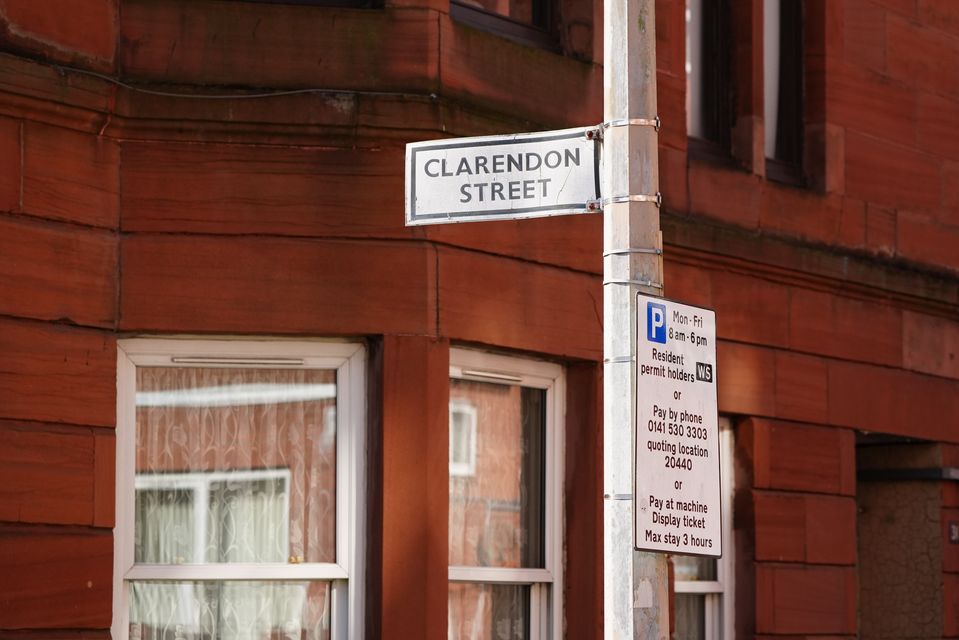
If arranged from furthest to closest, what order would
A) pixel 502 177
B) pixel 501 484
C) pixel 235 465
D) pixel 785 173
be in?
pixel 785 173 → pixel 501 484 → pixel 235 465 → pixel 502 177

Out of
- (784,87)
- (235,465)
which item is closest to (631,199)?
(235,465)

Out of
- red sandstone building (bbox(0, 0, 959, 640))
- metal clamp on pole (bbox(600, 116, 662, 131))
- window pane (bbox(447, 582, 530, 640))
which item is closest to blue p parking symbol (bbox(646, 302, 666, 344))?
metal clamp on pole (bbox(600, 116, 662, 131))

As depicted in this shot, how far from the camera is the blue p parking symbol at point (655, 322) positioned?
21.2 feet

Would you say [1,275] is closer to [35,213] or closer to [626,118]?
[35,213]

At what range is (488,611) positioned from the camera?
1000 centimetres

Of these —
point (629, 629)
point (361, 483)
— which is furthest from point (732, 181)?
point (629, 629)

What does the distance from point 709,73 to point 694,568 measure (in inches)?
129

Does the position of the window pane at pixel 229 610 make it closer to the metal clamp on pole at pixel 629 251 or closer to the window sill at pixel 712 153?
the metal clamp on pole at pixel 629 251

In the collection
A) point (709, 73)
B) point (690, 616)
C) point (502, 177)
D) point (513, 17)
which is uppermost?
point (709, 73)

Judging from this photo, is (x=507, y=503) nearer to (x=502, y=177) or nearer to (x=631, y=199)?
(x=502, y=177)

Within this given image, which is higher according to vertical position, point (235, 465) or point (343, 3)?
point (343, 3)

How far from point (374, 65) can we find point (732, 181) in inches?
122

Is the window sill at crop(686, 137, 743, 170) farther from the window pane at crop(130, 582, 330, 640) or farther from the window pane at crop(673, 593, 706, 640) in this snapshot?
the window pane at crop(130, 582, 330, 640)

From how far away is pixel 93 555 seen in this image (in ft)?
28.8
